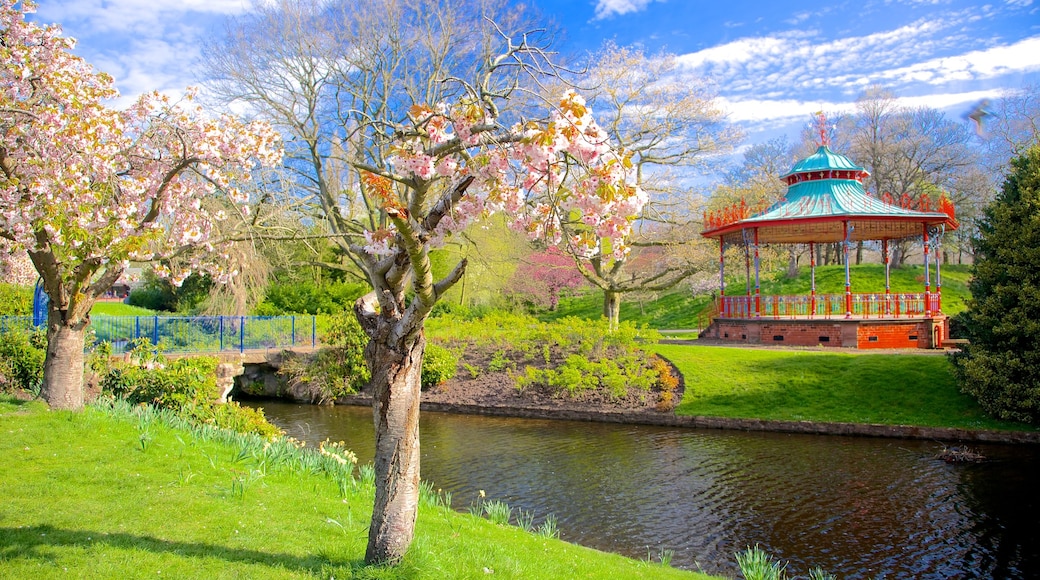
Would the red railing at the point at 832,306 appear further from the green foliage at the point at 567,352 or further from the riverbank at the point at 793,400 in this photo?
the green foliage at the point at 567,352

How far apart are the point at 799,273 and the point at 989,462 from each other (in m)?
27.9

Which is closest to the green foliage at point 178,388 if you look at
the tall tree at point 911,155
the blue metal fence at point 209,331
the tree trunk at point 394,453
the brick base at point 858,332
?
the blue metal fence at point 209,331

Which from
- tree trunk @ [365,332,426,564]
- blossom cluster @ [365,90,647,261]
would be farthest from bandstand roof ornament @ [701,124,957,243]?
tree trunk @ [365,332,426,564]

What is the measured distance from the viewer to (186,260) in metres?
12.0

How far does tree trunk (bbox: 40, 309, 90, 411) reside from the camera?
933 cm

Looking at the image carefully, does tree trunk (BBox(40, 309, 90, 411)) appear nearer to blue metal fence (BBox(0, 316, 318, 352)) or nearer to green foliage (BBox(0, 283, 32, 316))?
blue metal fence (BBox(0, 316, 318, 352))

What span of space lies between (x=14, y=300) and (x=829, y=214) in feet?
73.9

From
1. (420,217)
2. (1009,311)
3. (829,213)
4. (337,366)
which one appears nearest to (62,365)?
(420,217)

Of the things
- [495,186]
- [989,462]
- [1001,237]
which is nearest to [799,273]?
[1001,237]

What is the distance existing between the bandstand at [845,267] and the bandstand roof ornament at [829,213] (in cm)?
3

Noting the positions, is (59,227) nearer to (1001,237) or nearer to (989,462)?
(989,462)

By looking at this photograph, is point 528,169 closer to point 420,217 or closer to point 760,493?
point 420,217

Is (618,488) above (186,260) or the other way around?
the other way around

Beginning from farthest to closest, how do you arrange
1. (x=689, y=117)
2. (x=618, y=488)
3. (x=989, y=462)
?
(x=689, y=117), (x=989, y=462), (x=618, y=488)
